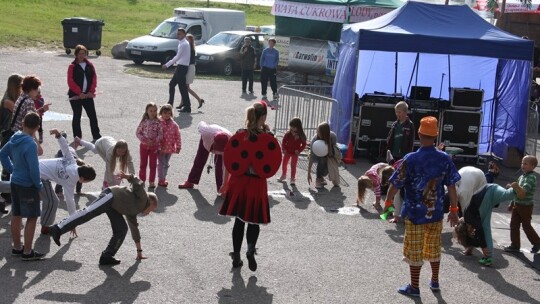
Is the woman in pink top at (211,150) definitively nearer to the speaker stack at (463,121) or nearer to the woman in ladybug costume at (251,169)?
the woman in ladybug costume at (251,169)

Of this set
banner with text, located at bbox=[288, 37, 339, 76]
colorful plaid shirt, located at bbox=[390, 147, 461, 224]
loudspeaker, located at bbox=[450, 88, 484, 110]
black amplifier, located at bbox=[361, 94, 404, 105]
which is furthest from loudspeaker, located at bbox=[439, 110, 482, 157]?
banner with text, located at bbox=[288, 37, 339, 76]

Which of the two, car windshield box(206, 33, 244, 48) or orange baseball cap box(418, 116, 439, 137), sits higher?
car windshield box(206, 33, 244, 48)

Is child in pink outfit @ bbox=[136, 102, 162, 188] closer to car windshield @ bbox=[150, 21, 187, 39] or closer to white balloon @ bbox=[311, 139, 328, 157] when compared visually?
white balloon @ bbox=[311, 139, 328, 157]

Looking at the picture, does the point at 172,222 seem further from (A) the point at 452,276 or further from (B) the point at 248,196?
(A) the point at 452,276

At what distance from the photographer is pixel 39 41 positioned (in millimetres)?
32812

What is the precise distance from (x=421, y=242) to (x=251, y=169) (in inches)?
69.0

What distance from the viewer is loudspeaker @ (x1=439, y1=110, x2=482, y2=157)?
51.8ft

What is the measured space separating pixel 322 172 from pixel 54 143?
4558mm

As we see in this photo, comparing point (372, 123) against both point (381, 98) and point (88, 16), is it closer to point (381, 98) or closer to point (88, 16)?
point (381, 98)

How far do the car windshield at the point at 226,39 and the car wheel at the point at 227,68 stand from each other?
62 cm

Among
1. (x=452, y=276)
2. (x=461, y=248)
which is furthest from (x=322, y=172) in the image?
(x=452, y=276)

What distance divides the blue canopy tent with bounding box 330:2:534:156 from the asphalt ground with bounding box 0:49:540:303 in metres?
2.96

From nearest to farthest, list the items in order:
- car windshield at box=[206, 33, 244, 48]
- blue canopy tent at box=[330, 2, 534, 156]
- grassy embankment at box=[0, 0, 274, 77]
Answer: blue canopy tent at box=[330, 2, 534, 156]
car windshield at box=[206, 33, 244, 48]
grassy embankment at box=[0, 0, 274, 77]

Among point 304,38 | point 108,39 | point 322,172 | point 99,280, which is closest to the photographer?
point 99,280
